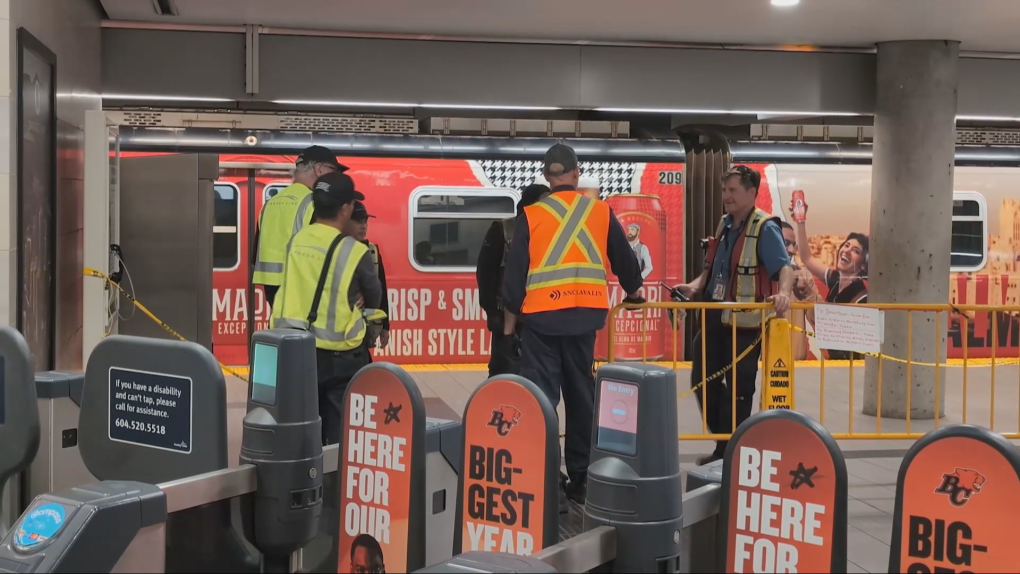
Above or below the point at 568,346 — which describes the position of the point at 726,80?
above

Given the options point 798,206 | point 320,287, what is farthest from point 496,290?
point 798,206

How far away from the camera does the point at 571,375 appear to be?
5.74m

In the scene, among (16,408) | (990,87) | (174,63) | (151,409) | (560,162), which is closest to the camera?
(151,409)

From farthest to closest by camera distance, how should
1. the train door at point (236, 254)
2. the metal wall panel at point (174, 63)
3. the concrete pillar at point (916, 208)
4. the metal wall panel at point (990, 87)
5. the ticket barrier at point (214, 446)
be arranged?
the train door at point (236, 254)
the metal wall panel at point (990, 87)
the concrete pillar at point (916, 208)
the metal wall panel at point (174, 63)
the ticket barrier at point (214, 446)

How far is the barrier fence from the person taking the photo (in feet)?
22.5

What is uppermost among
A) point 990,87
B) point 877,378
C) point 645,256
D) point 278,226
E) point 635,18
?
point 635,18

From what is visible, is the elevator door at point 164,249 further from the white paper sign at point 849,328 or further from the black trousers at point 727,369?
the white paper sign at point 849,328

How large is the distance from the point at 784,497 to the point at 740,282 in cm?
405

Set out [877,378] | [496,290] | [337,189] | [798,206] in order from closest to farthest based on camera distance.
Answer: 1. [337,189]
2. [496,290]
3. [877,378]
4. [798,206]

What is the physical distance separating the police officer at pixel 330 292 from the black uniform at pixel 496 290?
1447mm

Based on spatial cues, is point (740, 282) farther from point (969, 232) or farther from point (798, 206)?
point (969, 232)

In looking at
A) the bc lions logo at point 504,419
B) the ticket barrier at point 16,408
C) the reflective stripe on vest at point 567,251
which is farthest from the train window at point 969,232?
the ticket barrier at point 16,408

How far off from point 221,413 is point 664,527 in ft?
4.74

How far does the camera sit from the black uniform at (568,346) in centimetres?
570
